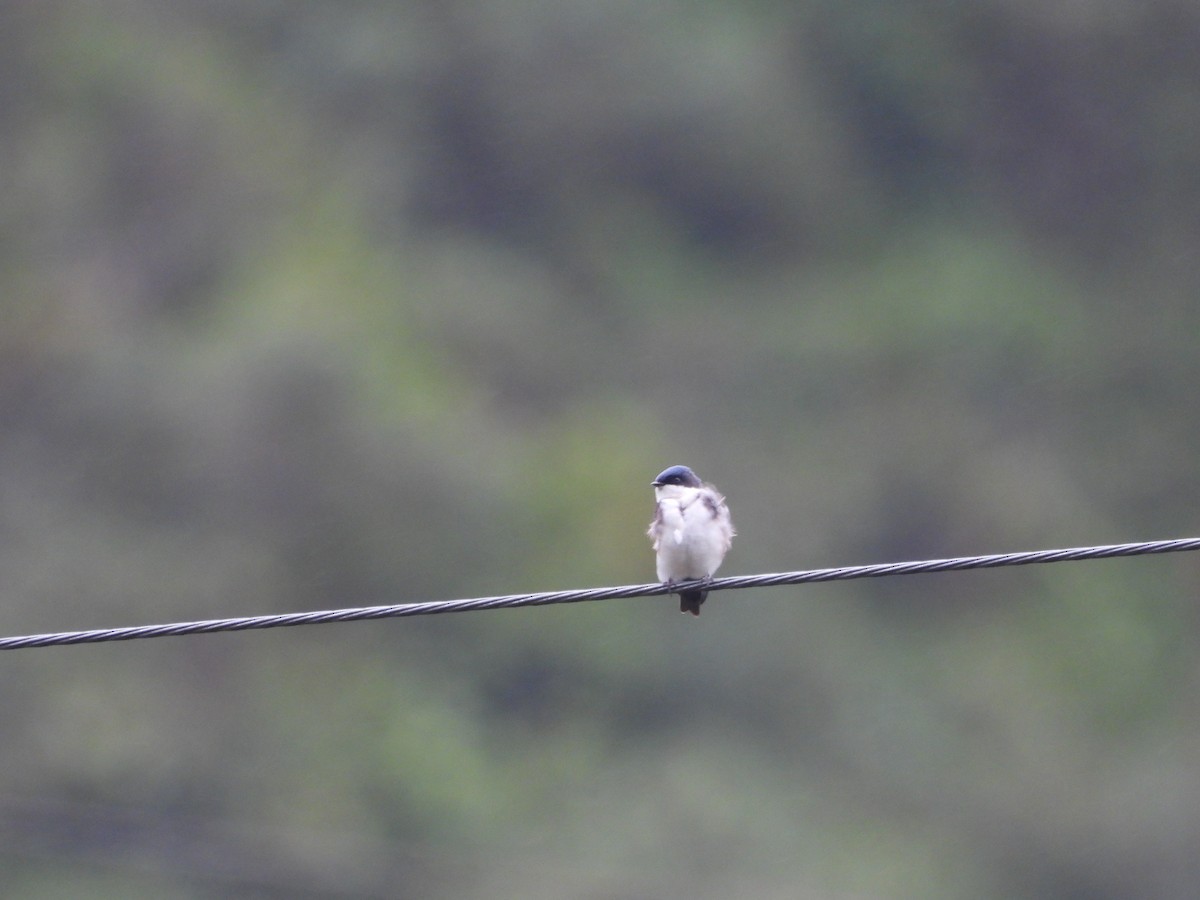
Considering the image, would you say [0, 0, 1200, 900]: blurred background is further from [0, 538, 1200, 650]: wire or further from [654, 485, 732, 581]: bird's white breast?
[0, 538, 1200, 650]: wire

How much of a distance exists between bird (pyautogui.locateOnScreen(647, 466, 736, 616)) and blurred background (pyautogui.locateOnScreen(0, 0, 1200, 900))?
57.5 feet

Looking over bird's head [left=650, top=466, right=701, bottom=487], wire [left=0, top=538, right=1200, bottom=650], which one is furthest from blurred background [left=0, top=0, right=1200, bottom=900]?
wire [left=0, top=538, right=1200, bottom=650]

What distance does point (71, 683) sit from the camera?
27188 millimetres

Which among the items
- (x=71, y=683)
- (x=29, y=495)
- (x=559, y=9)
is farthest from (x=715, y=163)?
(x=71, y=683)

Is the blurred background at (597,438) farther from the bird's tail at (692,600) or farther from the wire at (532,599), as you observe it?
the wire at (532,599)

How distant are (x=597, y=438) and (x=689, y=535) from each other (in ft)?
83.2

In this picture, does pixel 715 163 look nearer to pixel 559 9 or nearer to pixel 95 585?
pixel 559 9

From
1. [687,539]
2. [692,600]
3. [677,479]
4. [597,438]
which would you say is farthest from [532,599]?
[597,438]

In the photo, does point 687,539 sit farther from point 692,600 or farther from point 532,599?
point 532,599

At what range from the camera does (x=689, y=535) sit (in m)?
8.00

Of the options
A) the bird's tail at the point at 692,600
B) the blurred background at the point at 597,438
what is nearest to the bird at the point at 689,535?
the bird's tail at the point at 692,600

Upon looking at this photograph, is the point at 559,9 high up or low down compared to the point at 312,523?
up

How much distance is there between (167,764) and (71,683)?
2194 millimetres

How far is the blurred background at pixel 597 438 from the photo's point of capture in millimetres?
27156
